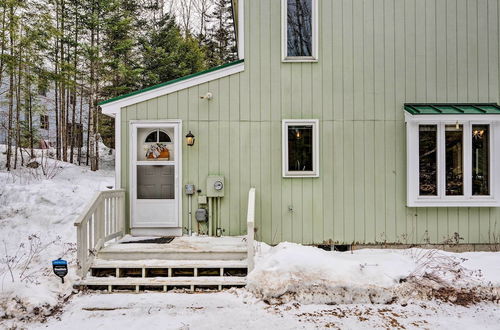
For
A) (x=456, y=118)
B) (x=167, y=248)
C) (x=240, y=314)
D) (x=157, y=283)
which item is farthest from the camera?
(x=456, y=118)

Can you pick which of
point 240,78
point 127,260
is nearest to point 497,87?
point 240,78

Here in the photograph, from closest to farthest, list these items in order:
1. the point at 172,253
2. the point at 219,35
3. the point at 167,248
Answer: the point at 172,253 < the point at 167,248 < the point at 219,35

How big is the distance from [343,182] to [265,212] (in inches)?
63.1

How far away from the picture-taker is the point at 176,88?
18.5 feet

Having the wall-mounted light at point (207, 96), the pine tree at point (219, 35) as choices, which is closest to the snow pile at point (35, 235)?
the wall-mounted light at point (207, 96)

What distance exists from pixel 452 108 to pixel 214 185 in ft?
15.3

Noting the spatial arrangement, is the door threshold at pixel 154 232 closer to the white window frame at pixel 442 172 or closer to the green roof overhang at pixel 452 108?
the white window frame at pixel 442 172

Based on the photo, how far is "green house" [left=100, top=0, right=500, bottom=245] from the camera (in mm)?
5645

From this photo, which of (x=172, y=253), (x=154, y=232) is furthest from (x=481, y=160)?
(x=154, y=232)

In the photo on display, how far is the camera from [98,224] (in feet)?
15.4

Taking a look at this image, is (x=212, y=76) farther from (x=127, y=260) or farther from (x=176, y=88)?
(x=127, y=260)

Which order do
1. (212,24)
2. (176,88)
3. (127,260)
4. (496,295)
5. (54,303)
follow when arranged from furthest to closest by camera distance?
(212,24) → (176,88) → (127,260) → (496,295) → (54,303)

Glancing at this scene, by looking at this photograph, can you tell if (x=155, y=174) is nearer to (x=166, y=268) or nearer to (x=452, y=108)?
(x=166, y=268)

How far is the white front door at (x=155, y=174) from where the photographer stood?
5672mm
